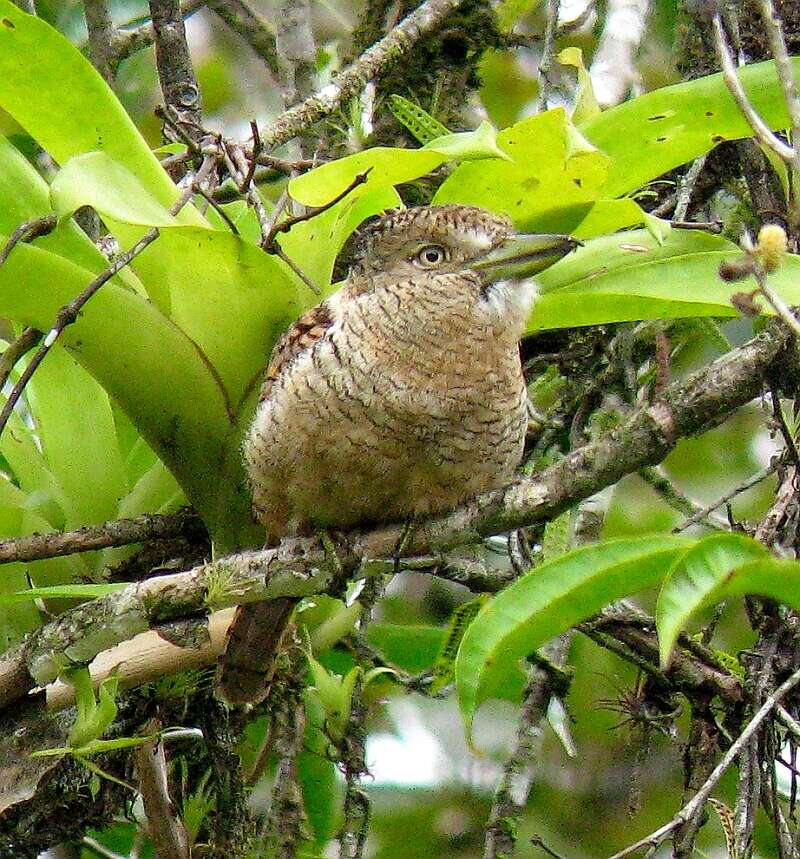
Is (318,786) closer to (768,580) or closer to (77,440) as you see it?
(77,440)

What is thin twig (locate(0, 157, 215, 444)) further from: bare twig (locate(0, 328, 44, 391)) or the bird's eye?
the bird's eye

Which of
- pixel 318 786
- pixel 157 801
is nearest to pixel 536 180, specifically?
pixel 157 801

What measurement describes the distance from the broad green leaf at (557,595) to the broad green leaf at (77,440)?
898 mm

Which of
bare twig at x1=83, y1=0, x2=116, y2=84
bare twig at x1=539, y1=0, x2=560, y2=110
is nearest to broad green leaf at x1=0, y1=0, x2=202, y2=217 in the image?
bare twig at x1=83, y1=0, x2=116, y2=84

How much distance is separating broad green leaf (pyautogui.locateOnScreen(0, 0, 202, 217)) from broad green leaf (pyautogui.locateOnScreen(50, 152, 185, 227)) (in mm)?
125

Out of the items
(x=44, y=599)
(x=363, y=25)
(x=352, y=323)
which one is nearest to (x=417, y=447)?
(x=352, y=323)

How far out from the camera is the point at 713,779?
164cm

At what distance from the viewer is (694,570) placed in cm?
134

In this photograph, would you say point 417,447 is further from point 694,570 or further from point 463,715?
point 694,570

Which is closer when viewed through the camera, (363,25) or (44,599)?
(44,599)

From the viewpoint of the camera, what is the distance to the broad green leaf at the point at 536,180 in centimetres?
187

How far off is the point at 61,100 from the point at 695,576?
1.15 meters

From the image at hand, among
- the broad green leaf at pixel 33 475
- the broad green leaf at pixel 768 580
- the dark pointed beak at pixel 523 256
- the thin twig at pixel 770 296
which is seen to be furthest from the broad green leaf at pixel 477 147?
the broad green leaf at pixel 33 475

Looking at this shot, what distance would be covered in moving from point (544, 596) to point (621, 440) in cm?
21
